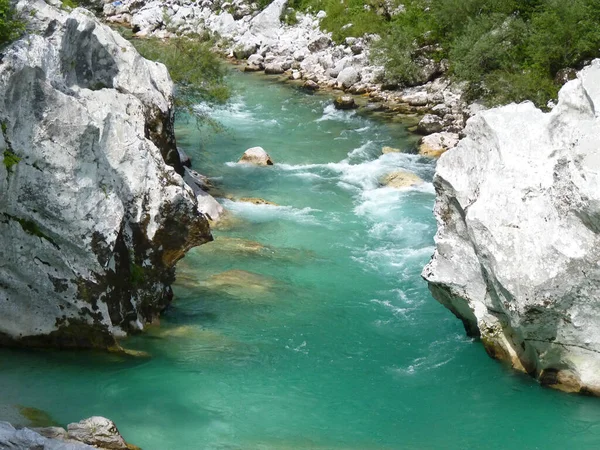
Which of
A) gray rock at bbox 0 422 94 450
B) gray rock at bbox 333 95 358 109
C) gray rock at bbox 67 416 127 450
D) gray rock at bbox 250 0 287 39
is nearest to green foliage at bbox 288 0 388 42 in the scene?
gray rock at bbox 250 0 287 39

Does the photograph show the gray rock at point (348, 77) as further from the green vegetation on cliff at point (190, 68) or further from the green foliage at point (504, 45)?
the green vegetation on cliff at point (190, 68)

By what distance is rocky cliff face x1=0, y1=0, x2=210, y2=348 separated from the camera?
15156 mm

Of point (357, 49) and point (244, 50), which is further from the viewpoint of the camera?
point (244, 50)

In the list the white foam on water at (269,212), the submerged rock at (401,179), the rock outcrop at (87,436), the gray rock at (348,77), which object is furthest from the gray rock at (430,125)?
the rock outcrop at (87,436)

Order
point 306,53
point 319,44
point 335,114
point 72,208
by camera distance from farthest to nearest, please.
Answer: point 306,53 → point 319,44 → point 335,114 → point 72,208

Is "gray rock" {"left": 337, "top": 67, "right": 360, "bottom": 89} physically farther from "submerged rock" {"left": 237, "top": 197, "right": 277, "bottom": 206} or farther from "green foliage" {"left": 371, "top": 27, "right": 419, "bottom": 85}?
"submerged rock" {"left": 237, "top": 197, "right": 277, "bottom": 206}

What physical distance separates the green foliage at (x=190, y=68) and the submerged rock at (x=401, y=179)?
300 inches

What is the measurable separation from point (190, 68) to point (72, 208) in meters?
17.0

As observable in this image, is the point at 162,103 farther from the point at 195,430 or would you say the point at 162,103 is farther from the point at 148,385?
the point at 195,430

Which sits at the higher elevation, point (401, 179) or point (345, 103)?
point (345, 103)

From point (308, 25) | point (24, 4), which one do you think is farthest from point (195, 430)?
point (308, 25)

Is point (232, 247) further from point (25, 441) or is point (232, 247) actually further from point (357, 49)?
point (357, 49)

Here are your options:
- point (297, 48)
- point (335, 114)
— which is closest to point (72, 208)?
point (335, 114)

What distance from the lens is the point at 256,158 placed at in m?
33.0
